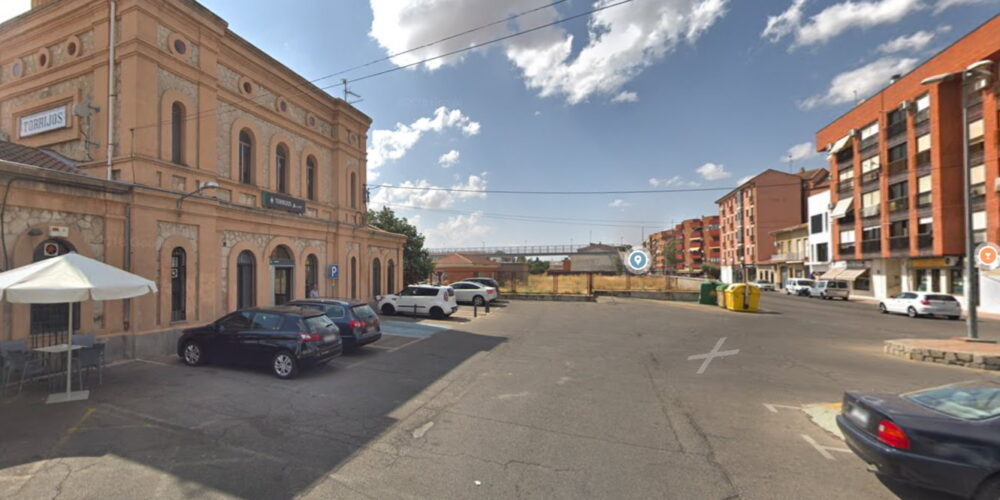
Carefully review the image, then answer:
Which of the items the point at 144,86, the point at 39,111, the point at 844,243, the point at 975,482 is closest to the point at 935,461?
the point at 975,482

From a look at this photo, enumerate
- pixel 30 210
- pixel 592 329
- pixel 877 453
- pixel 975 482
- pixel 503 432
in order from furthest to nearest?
pixel 592 329, pixel 30 210, pixel 503 432, pixel 877 453, pixel 975 482

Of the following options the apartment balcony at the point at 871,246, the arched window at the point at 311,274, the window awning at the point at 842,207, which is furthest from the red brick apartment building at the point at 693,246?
the arched window at the point at 311,274

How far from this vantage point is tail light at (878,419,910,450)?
3.76 metres

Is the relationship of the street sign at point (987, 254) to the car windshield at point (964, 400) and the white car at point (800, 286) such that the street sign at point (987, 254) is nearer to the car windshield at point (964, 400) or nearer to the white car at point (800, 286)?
the car windshield at point (964, 400)

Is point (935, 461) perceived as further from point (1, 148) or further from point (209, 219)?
point (1, 148)

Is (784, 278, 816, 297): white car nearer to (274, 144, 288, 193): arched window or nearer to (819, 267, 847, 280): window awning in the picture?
(819, 267, 847, 280): window awning

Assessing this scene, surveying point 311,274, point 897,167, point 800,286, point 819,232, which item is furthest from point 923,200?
point 311,274

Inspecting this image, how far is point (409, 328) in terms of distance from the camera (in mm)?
16453

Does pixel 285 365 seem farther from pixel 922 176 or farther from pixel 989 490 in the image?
pixel 922 176

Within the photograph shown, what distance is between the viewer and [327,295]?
18.1m

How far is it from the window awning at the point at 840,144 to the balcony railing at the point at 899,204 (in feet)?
26.9

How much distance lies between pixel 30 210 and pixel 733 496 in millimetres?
13648

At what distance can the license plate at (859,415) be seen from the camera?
427 cm

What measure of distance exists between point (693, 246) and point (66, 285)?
4262 inches
